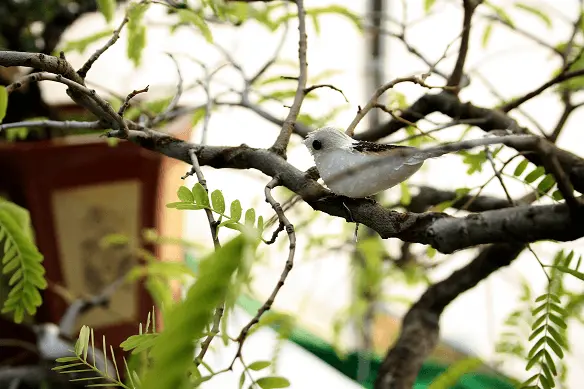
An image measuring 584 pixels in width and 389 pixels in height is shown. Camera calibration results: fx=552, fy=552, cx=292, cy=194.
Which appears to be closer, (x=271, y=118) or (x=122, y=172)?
(x=271, y=118)

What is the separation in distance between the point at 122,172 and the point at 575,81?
597 millimetres

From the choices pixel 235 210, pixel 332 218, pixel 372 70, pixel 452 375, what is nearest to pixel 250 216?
pixel 235 210

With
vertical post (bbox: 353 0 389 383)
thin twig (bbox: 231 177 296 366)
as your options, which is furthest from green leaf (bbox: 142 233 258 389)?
vertical post (bbox: 353 0 389 383)

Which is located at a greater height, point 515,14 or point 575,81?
point 515,14

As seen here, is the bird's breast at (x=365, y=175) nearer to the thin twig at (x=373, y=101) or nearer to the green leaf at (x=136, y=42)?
the thin twig at (x=373, y=101)

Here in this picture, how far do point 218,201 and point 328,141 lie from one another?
55 millimetres

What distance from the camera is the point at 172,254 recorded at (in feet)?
2.91

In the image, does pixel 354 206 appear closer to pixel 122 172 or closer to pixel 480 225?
pixel 480 225

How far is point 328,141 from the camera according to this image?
24cm

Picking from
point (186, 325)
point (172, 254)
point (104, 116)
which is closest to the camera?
point (186, 325)

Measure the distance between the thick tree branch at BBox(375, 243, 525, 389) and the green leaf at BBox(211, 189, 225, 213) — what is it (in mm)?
221

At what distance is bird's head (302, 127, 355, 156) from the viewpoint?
0.78ft

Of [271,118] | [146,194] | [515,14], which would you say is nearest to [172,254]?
[146,194]

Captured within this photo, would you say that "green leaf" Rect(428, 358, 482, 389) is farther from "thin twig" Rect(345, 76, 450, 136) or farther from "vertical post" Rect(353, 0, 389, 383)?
"vertical post" Rect(353, 0, 389, 383)
